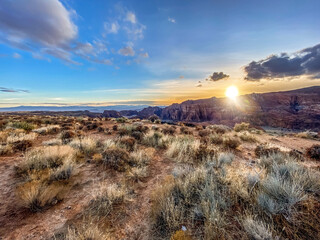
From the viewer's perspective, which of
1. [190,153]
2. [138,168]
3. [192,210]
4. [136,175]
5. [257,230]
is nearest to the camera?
[257,230]

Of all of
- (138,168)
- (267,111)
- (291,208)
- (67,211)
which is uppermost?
(291,208)

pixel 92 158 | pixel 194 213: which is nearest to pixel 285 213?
pixel 194 213

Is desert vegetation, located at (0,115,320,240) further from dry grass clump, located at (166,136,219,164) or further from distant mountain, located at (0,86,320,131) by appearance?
distant mountain, located at (0,86,320,131)

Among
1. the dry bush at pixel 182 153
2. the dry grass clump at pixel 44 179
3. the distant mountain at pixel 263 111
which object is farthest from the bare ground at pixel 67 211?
the distant mountain at pixel 263 111

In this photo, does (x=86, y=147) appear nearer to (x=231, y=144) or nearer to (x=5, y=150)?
(x=5, y=150)

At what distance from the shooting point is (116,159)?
4.62m

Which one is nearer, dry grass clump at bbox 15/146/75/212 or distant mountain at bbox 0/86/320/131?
dry grass clump at bbox 15/146/75/212

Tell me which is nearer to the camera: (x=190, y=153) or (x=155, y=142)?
(x=190, y=153)

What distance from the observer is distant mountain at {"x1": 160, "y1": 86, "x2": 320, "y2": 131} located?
42938 millimetres

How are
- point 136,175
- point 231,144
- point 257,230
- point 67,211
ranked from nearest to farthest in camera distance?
point 257,230 < point 67,211 < point 136,175 < point 231,144

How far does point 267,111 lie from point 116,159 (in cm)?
7362

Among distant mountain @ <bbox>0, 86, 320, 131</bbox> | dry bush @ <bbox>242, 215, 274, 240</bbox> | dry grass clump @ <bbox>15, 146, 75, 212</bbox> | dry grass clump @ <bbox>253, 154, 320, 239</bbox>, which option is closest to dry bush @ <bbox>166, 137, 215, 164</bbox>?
dry grass clump @ <bbox>253, 154, 320, 239</bbox>

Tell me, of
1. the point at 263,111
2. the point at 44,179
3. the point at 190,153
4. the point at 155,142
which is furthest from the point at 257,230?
the point at 263,111

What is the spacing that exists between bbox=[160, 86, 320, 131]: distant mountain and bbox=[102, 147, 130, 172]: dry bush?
44978mm
